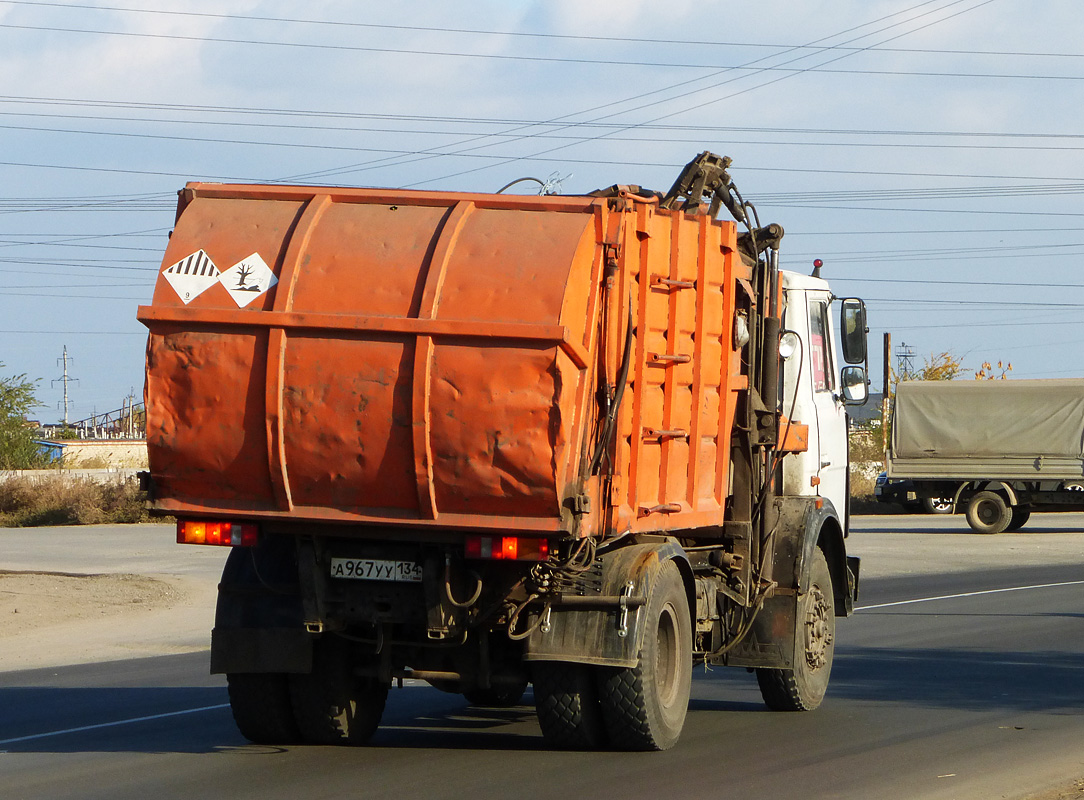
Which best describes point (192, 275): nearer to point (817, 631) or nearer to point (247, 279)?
point (247, 279)

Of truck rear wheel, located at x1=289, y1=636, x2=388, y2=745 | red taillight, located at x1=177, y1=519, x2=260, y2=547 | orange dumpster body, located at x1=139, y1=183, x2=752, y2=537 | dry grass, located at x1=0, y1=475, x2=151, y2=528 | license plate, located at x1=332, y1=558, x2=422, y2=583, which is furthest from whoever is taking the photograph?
dry grass, located at x1=0, y1=475, x2=151, y2=528

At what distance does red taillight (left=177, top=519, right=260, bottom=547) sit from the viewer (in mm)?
7750

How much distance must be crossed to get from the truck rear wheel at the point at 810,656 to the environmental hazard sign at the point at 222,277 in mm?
4231

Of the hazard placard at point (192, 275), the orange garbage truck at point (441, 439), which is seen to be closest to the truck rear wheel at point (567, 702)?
the orange garbage truck at point (441, 439)

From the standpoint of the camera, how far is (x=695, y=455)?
8695 millimetres

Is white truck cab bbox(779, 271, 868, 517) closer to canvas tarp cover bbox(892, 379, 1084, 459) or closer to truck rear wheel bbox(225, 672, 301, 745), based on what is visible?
truck rear wheel bbox(225, 672, 301, 745)

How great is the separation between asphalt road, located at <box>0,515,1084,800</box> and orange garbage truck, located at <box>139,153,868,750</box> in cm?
43

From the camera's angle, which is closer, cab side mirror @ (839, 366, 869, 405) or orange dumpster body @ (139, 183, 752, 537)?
orange dumpster body @ (139, 183, 752, 537)

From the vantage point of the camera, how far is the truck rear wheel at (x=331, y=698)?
8.45m

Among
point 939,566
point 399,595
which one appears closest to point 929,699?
point 399,595

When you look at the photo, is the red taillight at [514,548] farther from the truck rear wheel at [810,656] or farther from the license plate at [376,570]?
the truck rear wheel at [810,656]

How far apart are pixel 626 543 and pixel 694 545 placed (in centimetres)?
133

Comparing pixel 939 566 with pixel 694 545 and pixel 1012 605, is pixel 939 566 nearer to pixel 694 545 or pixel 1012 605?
pixel 1012 605

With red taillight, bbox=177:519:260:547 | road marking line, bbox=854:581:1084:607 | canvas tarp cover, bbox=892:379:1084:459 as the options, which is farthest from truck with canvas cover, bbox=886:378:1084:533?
red taillight, bbox=177:519:260:547
